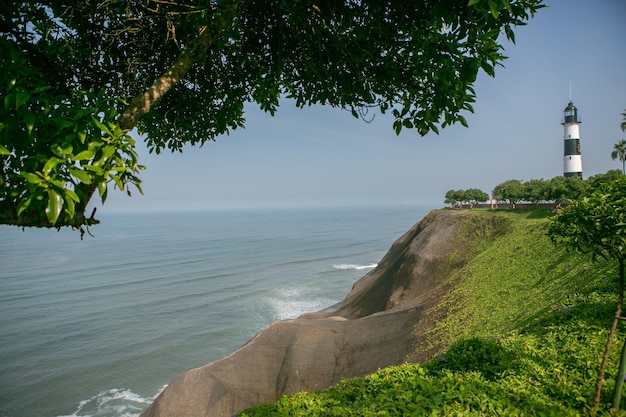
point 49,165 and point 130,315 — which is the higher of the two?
point 49,165

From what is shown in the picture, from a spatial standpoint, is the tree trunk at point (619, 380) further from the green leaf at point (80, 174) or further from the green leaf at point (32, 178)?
the green leaf at point (32, 178)

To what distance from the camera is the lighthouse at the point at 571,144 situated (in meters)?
50.7

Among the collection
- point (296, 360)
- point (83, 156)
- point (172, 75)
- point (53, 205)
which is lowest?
point (296, 360)

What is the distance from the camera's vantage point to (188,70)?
15.5 ft

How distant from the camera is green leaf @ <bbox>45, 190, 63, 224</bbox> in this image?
1913 mm

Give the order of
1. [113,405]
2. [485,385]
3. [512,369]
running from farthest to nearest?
1. [113,405]
2. [512,369]
3. [485,385]

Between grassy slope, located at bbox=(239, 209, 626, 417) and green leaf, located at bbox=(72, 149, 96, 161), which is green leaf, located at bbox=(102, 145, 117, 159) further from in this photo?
grassy slope, located at bbox=(239, 209, 626, 417)

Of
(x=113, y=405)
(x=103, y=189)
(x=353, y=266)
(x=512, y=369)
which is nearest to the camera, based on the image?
(x=103, y=189)

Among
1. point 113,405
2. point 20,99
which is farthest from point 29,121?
point 113,405

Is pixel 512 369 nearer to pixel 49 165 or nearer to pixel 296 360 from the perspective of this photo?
pixel 49 165

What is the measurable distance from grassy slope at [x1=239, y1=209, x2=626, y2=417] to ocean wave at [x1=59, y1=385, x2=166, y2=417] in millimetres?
15627

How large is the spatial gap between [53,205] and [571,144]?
209 ft

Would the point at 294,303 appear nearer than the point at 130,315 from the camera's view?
No

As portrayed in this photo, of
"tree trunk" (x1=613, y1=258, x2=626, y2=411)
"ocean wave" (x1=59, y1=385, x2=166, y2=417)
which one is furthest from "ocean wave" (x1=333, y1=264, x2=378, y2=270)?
"tree trunk" (x1=613, y1=258, x2=626, y2=411)
